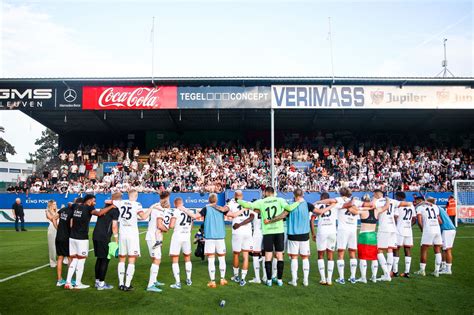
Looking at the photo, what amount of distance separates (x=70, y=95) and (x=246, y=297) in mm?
25042

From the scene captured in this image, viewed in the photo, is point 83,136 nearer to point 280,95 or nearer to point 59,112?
point 59,112

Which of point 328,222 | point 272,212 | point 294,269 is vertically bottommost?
point 294,269

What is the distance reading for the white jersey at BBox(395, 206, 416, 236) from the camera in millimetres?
11547

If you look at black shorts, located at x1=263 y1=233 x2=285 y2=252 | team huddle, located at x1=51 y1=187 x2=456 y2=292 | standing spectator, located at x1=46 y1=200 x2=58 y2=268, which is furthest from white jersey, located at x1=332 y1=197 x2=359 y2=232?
standing spectator, located at x1=46 y1=200 x2=58 y2=268

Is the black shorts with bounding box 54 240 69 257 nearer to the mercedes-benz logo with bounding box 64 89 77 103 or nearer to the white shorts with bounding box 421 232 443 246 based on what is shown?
the white shorts with bounding box 421 232 443 246

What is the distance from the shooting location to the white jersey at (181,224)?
9805 millimetres

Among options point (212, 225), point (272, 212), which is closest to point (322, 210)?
point (272, 212)

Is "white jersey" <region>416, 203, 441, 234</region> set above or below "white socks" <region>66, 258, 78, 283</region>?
above

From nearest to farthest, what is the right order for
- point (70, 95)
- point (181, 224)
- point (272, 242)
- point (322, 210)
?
point (181, 224) < point (272, 242) < point (322, 210) < point (70, 95)

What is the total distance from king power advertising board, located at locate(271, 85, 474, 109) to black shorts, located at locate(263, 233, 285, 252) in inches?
752

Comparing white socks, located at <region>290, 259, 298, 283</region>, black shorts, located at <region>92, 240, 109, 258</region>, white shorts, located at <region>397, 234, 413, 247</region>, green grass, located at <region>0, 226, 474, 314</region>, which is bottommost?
green grass, located at <region>0, 226, 474, 314</region>

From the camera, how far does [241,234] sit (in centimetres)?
1050

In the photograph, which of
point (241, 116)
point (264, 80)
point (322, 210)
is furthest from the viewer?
point (241, 116)

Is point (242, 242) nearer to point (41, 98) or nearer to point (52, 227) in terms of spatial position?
point (52, 227)
